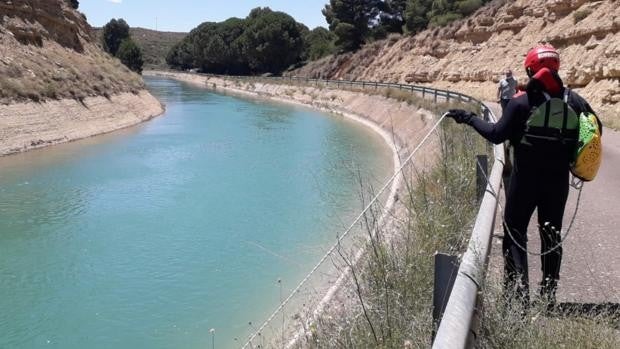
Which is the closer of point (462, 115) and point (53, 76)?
point (462, 115)

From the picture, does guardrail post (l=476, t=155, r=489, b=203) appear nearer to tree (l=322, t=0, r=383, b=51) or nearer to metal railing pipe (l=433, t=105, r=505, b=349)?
metal railing pipe (l=433, t=105, r=505, b=349)

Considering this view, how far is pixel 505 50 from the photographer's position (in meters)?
36.4

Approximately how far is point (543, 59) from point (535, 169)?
2.57 feet

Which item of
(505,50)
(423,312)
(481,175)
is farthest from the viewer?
(505,50)

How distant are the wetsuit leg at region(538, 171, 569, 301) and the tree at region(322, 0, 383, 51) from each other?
225 feet

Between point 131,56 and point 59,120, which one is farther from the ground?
point 131,56

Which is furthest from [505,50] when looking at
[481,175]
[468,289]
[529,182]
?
[468,289]

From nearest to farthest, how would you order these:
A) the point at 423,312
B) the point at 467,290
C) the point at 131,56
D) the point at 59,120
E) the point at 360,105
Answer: the point at 467,290 → the point at 423,312 → the point at 59,120 → the point at 360,105 → the point at 131,56

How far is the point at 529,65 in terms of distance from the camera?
13.6 feet

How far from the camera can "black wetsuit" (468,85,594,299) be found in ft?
13.3

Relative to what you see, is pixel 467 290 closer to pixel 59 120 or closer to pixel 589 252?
pixel 589 252

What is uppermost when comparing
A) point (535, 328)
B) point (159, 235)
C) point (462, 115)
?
point (462, 115)

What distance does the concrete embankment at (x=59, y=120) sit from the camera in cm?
2334

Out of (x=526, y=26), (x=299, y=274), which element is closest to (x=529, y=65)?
(x=299, y=274)
